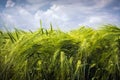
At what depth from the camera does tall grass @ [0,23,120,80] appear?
92.8 inches

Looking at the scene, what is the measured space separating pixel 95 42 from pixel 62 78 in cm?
54

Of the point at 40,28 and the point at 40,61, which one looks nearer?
the point at 40,61

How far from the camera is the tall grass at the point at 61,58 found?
2357 millimetres

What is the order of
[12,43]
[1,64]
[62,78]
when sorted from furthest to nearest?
[12,43]
[1,64]
[62,78]

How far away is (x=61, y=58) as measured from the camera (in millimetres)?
2289

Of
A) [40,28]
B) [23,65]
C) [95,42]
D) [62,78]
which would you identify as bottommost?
[62,78]

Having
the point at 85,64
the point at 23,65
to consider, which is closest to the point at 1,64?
the point at 23,65

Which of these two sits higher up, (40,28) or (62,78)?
(40,28)

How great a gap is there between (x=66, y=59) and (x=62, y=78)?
0.18 metres

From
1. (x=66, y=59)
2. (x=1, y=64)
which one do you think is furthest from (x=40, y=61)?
(x=1, y=64)

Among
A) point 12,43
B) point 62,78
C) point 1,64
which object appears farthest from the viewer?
point 12,43

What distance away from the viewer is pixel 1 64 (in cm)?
248

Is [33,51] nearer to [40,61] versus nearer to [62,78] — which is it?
[40,61]

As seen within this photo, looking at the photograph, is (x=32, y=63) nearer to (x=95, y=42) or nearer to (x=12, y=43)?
(x=12, y=43)
